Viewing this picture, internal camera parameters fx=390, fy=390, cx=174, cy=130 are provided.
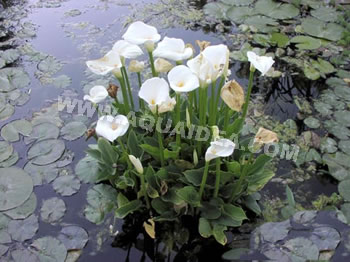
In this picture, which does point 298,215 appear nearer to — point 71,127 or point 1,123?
point 71,127

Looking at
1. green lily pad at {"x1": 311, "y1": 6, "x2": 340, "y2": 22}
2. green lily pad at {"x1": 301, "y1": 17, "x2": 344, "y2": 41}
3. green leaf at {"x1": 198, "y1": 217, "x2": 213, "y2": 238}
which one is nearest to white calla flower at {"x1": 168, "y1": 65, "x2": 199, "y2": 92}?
green leaf at {"x1": 198, "y1": 217, "x2": 213, "y2": 238}

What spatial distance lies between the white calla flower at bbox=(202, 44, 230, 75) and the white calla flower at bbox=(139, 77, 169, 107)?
13 cm

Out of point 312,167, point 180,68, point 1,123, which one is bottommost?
point 312,167

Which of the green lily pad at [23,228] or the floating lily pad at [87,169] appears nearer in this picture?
the green lily pad at [23,228]

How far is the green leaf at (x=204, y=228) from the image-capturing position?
1091mm

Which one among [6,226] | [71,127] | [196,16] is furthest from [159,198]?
[196,16]

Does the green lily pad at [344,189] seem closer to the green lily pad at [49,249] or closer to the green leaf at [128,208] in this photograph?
the green leaf at [128,208]

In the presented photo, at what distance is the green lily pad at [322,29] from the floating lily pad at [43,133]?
1.42m

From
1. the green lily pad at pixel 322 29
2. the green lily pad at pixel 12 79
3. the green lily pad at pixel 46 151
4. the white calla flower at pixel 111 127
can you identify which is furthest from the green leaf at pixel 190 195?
the green lily pad at pixel 322 29

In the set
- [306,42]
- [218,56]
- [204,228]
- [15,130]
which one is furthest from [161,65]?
[306,42]

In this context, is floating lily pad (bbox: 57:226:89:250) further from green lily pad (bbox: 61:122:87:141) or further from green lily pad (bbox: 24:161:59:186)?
green lily pad (bbox: 61:122:87:141)

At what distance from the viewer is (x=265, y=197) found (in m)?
1.33

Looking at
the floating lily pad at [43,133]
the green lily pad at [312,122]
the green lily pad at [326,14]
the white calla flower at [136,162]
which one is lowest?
the green lily pad at [312,122]

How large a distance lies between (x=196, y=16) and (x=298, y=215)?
4.78 feet
